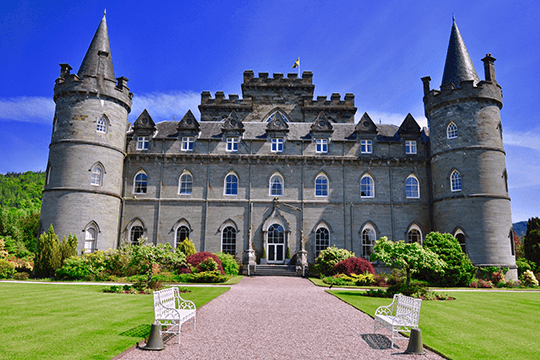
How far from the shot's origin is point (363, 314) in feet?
43.2

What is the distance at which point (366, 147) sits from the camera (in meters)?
33.6

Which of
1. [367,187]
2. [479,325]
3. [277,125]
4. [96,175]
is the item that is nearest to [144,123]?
[96,175]

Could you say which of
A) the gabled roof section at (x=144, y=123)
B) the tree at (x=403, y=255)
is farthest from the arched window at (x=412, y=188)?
the gabled roof section at (x=144, y=123)

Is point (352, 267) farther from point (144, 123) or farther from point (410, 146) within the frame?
point (144, 123)

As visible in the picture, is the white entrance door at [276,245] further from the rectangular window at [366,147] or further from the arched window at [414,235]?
the arched window at [414,235]

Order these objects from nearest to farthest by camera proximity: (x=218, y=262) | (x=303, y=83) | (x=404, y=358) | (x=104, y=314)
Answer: (x=404, y=358), (x=104, y=314), (x=218, y=262), (x=303, y=83)

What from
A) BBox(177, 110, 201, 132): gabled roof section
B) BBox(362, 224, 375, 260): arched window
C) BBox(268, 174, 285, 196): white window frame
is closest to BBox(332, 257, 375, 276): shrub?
BBox(362, 224, 375, 260): arched window

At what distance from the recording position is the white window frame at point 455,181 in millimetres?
29661

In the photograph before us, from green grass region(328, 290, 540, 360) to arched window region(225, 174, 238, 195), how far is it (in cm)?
1675

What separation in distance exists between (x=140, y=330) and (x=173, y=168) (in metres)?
24.0

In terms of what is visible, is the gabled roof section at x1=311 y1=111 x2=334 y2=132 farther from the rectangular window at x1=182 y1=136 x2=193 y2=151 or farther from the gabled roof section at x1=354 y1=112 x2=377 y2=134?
the rectangular window at x1=182 y1=136 x2=193 y2=151

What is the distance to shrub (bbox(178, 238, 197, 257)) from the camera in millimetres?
29375

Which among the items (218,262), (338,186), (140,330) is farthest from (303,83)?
(140,330)

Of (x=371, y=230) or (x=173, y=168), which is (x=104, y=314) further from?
(x=371, y=230)
